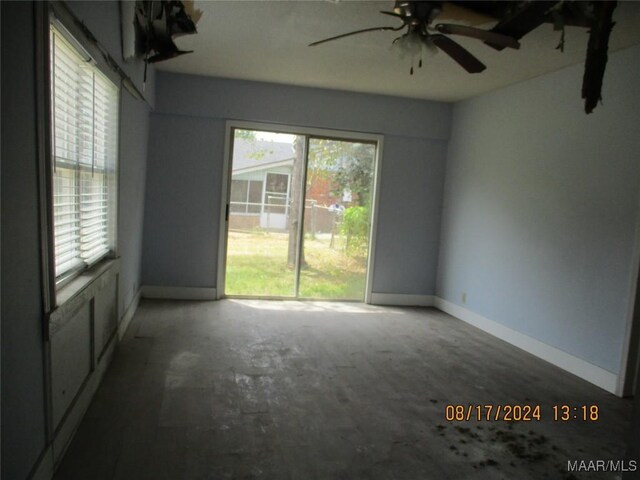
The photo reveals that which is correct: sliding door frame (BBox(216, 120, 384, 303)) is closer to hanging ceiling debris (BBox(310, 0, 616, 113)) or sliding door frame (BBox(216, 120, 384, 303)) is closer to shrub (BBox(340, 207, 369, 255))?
shrub (BBox(340, 207, 369, 255))

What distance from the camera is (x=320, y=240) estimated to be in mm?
5848

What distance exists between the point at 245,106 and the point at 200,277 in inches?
80.3

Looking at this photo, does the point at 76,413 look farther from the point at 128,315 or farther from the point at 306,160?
the point at 306,160

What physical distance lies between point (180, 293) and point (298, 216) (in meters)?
1.65

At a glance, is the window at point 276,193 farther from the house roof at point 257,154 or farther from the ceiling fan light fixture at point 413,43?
the ceiling fan light fixture at point 413,43

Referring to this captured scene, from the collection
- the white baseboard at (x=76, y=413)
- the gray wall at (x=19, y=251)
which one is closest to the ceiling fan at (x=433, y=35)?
the gray wall at (x=19, y=251)

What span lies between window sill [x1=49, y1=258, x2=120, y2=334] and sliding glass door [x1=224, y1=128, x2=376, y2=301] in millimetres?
2452

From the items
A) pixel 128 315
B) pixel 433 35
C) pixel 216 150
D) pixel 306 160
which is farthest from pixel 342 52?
pixel 128 315

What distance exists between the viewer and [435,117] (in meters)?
5.86

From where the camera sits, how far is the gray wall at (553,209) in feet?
11.5

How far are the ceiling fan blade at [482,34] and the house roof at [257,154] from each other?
11.3 ft

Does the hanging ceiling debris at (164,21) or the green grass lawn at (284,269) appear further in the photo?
the green grass lawn at (284,269)

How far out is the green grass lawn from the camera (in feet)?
18.6

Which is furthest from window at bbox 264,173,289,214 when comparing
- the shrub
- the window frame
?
the window frame
